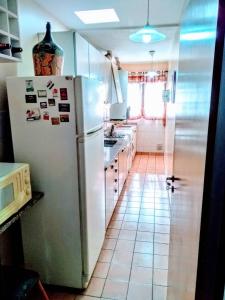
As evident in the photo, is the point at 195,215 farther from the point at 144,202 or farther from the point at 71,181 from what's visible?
the point at 144,202

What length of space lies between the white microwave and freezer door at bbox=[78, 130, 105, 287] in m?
0.40

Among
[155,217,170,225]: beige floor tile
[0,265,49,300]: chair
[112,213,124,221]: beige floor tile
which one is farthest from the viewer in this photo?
[112,213,124,221]: beige floor tile

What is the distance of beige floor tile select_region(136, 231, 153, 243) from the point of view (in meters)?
2.75

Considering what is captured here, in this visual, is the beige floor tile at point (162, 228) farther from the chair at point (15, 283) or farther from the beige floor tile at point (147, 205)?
the chair at point (15, 283)

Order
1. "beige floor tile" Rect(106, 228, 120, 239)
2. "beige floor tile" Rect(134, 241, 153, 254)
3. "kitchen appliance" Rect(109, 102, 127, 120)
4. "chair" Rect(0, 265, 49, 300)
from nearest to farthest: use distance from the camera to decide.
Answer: "chair" Rect(0, 265, 49, 300) → "beige floor tile" Rect(134, 241, 153, 254) → "beige floor tile" Rect(106, 228, 120, 239) → "kitchen appliance" Rect(109, 102, 127, 120)

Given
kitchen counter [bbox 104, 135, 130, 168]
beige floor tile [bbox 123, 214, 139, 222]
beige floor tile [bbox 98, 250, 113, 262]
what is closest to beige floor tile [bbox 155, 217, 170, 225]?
beige floor tile [bbox 123, 214, 139, 222]

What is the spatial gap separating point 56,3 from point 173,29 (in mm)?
1584

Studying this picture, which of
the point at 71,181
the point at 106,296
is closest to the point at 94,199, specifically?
the point at 71,181

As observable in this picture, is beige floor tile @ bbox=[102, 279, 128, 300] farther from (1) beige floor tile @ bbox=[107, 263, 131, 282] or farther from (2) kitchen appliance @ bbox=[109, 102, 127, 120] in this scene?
(2) kitchen appliance @ bbox=[109, 102, 127, 120]

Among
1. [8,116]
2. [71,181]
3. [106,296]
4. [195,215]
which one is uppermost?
[8,116]

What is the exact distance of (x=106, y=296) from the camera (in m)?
1.97

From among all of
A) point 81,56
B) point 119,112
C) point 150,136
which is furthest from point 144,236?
point 150,136

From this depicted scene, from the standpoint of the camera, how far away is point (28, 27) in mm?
2205

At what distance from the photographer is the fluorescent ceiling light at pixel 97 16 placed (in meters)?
2.57
